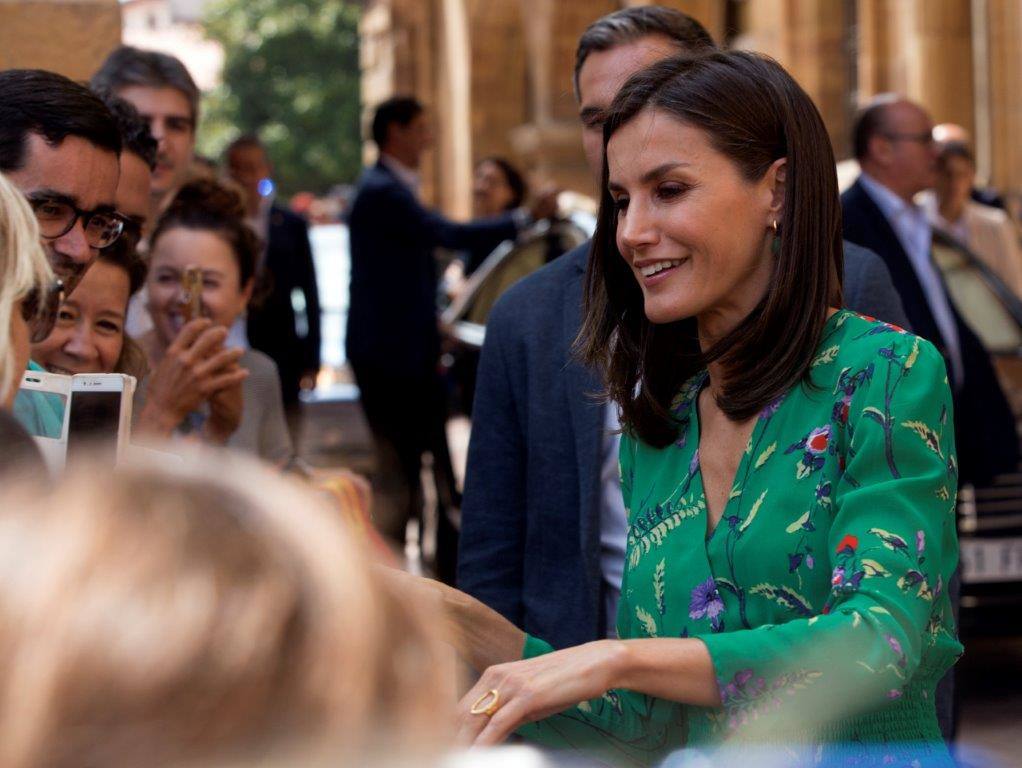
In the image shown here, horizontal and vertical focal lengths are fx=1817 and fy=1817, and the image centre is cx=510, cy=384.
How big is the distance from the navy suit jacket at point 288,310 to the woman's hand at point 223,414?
411cm

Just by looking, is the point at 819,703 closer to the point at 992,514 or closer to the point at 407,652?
the point at 407,652

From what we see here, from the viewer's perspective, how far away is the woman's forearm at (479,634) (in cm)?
261

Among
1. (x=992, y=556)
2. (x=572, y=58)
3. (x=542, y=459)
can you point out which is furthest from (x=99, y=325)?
(x=572, y=58)

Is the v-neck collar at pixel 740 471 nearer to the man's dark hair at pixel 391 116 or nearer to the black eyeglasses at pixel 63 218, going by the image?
the black eyeglasses at pixel 63 218

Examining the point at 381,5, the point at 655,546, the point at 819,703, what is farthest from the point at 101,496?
the point at 381,5

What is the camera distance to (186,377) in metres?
3.86

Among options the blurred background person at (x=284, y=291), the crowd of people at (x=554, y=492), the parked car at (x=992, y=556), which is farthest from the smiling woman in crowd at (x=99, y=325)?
the blurred background person at (x=284, y=291)

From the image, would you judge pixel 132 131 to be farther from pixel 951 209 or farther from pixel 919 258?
pixel 951 209

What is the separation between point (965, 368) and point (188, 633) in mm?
6062

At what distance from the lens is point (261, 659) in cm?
117

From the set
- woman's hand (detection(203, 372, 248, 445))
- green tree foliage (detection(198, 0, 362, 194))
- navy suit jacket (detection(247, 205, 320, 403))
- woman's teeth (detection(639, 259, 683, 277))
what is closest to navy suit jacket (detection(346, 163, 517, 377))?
navy suit jacket (detection(247, 205, 320, 403))

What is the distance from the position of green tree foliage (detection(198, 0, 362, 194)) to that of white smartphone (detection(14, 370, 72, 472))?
6309 centimetres

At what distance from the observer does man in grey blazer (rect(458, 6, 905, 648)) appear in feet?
12.1

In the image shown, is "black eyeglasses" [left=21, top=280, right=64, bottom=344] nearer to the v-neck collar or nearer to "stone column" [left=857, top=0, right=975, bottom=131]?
the v-neck collar
